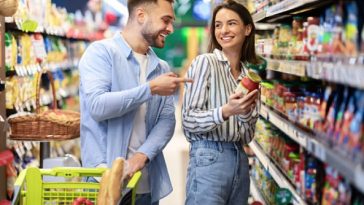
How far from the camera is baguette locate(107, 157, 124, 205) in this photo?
100 inches

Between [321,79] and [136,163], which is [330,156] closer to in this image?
[321,79]

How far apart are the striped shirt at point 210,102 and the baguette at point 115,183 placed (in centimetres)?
65

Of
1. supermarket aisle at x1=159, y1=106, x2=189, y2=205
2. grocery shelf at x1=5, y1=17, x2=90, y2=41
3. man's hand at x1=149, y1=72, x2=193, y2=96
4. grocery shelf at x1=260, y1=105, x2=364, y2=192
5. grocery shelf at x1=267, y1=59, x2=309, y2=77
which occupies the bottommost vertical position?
supermarket aisle at x1=159, y1=106, x2=189, y2=205

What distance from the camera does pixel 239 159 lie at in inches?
129

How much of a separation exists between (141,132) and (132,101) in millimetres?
330

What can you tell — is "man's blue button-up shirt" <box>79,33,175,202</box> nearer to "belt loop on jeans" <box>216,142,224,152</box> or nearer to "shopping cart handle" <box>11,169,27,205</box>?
"belt loop on jeans" <box>216,142,224,152</box>

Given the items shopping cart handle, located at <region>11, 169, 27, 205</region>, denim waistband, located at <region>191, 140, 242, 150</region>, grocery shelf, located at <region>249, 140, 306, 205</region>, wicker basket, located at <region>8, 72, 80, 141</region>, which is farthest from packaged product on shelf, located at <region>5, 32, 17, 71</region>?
shopping cart handle, located at <region>11, 169, 27, 205</region>

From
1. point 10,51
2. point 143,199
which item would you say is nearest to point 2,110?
point 10,51

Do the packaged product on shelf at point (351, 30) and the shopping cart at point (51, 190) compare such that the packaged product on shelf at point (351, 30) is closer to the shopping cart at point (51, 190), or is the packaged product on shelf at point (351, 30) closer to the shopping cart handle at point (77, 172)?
the shopping cart at point (51, 190)

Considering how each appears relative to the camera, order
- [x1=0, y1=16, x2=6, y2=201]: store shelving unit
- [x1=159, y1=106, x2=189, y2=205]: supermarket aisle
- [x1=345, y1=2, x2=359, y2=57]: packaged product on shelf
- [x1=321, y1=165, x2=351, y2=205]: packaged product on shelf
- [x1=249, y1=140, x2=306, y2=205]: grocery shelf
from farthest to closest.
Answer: [x1=159, y1=106, x2=189, y2=205]: supermarket aisle < [x1=0, y1=16, x2=6, y2=201]: store shelving unit < [x1=249, y1=140, x2=306, y2=205]: grocery shelf < [x1=321, y1=165, x2=351, y2=205]: packaged product on shelf < [x1=345, y1=2, x2=359, y2=57]: packaged product on shelf

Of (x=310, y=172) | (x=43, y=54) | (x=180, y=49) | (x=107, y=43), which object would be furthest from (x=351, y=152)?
(x=180, y=49)

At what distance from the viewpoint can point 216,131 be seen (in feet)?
10.6

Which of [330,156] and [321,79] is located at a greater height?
[321,79]

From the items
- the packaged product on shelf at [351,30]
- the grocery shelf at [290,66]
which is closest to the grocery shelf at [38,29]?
the grocery shelf at [290,66]
